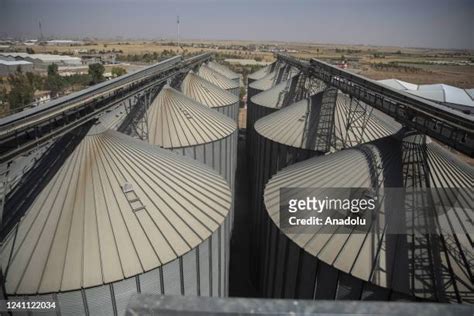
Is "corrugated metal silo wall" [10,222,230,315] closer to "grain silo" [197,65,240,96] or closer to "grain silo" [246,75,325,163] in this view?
"grain silo" [246,75,325,163]

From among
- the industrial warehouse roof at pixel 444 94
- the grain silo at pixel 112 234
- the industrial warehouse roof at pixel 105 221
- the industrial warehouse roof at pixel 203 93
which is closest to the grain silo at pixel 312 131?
the grain silo at pixel 112 234

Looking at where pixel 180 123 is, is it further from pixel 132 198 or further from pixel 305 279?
pixel 305 279

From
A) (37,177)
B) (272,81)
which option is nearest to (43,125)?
(37,177)

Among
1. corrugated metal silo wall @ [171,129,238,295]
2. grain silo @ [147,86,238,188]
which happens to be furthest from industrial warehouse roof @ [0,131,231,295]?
grain silo @ [147,86,238,188]

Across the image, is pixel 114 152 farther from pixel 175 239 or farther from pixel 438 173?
pixel 438 173

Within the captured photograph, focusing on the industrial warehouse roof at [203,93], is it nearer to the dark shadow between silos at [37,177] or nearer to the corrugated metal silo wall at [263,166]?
the corrugated metal silo wall at [263,166]
